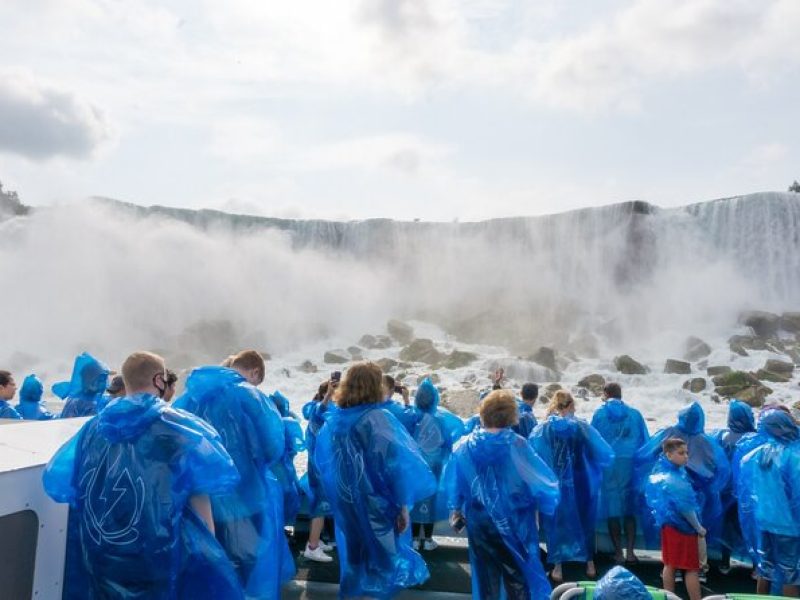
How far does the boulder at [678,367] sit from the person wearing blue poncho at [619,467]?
18037 mm

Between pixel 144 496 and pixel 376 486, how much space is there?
136 centimetres

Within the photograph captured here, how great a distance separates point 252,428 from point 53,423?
874 mm

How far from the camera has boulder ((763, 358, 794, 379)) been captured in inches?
804

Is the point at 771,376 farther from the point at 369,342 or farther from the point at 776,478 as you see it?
the point at 776,478

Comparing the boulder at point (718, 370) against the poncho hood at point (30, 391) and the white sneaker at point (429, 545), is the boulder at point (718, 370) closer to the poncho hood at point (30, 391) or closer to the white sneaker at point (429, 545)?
the white sneaker at point (429, 545)

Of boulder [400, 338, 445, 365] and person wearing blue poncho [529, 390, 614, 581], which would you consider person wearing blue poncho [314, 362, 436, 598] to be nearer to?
person wearing blue poncho [529, 390, 614, 581]

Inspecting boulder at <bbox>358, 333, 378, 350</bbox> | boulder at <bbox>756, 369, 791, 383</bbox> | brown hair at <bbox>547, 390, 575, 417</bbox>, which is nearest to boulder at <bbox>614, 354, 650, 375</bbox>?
boulder at <bbox>756, 369, 791, 383</bbox>

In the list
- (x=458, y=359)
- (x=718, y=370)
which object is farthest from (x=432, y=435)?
(x=458, y=359)

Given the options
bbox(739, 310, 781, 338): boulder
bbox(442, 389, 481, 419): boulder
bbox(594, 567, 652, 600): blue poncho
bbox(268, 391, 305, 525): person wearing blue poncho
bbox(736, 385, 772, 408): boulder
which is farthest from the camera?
bbox(739, 310, 781, 338): boulder

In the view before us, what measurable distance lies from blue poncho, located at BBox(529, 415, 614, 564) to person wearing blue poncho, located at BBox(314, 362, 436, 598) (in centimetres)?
168

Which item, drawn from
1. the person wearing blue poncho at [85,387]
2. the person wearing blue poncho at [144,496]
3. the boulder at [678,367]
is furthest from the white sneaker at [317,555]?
the boulder at [678,367]

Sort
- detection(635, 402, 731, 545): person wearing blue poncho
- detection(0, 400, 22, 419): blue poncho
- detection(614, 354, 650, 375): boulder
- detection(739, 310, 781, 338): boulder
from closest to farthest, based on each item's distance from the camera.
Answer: detection(635, 402, 731, 545): person wearing blue poncho < detection(0, 400, 22, 419): blue poncho < detection(614, 354, 650, 375): boulder < detection(739, 310, 781, 338): boulder

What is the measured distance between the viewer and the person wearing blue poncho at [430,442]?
547 centimetres

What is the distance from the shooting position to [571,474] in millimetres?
4859
